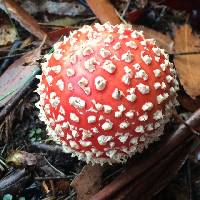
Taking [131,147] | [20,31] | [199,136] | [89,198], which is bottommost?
[89,198]

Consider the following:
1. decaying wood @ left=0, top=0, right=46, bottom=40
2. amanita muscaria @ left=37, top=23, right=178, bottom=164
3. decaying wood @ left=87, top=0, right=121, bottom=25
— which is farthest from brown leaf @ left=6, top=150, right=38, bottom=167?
decaying wood @ left=87, top=0, right=121, bottom=25

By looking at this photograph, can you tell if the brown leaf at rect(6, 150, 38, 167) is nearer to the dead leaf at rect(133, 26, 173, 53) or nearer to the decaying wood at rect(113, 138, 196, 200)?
the decaying wood at rect(113, 138, 196, 200)

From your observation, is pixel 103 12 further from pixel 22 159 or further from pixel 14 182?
pixel 14 182

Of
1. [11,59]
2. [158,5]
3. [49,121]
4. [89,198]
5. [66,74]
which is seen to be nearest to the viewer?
[66,74]

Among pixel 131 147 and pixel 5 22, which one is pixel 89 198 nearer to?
pixel 131 147

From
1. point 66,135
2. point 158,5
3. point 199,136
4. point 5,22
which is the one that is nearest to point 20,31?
point 5,22

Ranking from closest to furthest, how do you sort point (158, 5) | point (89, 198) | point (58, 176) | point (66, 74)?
point (66, 74) → point (89, 198) → point (58, 176) → point (158, 5)
